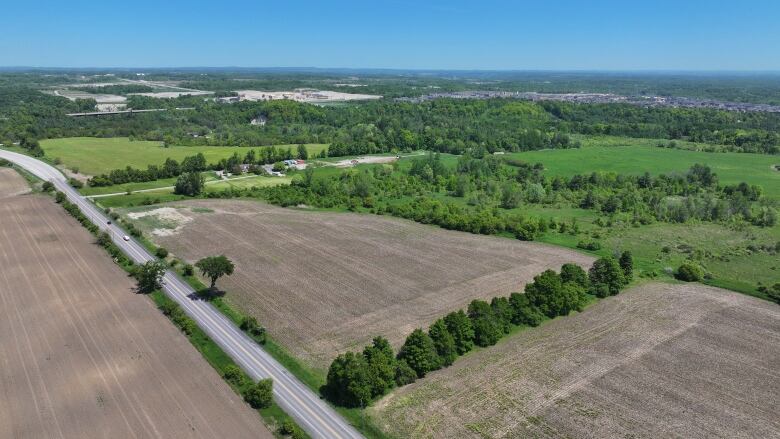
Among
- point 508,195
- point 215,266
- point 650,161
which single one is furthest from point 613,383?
point 650,161

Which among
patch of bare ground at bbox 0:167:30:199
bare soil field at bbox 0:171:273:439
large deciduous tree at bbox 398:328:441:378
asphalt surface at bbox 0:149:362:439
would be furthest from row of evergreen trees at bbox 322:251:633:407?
patch of bare ground at bbox 0:167:30:199

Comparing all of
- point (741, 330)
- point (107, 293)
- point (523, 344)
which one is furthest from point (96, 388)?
point (741, 330)

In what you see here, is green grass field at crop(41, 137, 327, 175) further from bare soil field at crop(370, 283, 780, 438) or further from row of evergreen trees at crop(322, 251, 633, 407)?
bare soil field at crop(370, 283, 780, 438)

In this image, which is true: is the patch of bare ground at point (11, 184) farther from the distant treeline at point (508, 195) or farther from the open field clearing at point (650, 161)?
the open field clearing at point (650, 161)

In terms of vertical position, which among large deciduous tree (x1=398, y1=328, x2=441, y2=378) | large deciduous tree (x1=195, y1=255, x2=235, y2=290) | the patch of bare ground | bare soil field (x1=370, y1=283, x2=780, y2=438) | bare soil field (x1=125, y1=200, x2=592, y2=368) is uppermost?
large deciduous tree (x1=195, y1=255, x2=235, y2=290)

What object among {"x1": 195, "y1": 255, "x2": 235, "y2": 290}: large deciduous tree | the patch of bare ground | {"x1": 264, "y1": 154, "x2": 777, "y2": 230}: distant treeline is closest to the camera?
{"x1": 195, "y1": 255, "x2": 235, "y2": 290}: large deciduous tree

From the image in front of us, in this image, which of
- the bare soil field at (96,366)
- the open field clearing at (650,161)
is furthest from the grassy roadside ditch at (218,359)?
the open field clearing at (650,161)

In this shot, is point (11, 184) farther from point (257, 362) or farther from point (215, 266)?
point (257, 362)
